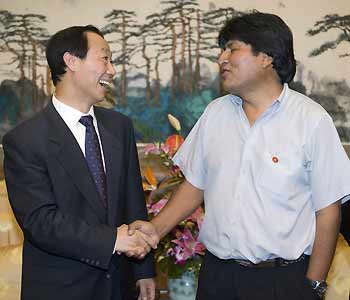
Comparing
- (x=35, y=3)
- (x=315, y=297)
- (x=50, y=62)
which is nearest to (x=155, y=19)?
(x=35, y=3)

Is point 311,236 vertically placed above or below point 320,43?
below

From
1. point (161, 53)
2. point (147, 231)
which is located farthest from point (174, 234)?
point (161, 53)

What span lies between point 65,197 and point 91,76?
0.44 m

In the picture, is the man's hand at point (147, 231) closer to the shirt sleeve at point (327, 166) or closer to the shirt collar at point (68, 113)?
the shirt collar at point (68, 113)

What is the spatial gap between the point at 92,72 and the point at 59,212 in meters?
0.50

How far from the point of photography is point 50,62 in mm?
2141

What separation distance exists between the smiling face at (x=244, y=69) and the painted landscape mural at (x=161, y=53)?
114 cm

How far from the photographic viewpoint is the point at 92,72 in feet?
6.97

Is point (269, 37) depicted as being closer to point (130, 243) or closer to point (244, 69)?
point (244, 69)

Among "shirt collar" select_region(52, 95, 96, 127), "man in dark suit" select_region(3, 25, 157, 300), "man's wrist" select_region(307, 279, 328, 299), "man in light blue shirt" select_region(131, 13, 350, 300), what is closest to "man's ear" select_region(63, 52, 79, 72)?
"man in dark suit" select_region(3, 25, 157, 300)

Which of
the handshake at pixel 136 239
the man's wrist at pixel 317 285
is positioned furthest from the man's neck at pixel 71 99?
the man's wrist at pixel 317 285

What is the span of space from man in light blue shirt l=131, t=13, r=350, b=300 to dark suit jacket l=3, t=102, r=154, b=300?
0.26 metres

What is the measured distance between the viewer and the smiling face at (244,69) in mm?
2131

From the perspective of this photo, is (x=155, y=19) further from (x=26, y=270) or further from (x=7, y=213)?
(x=26, y=270)
